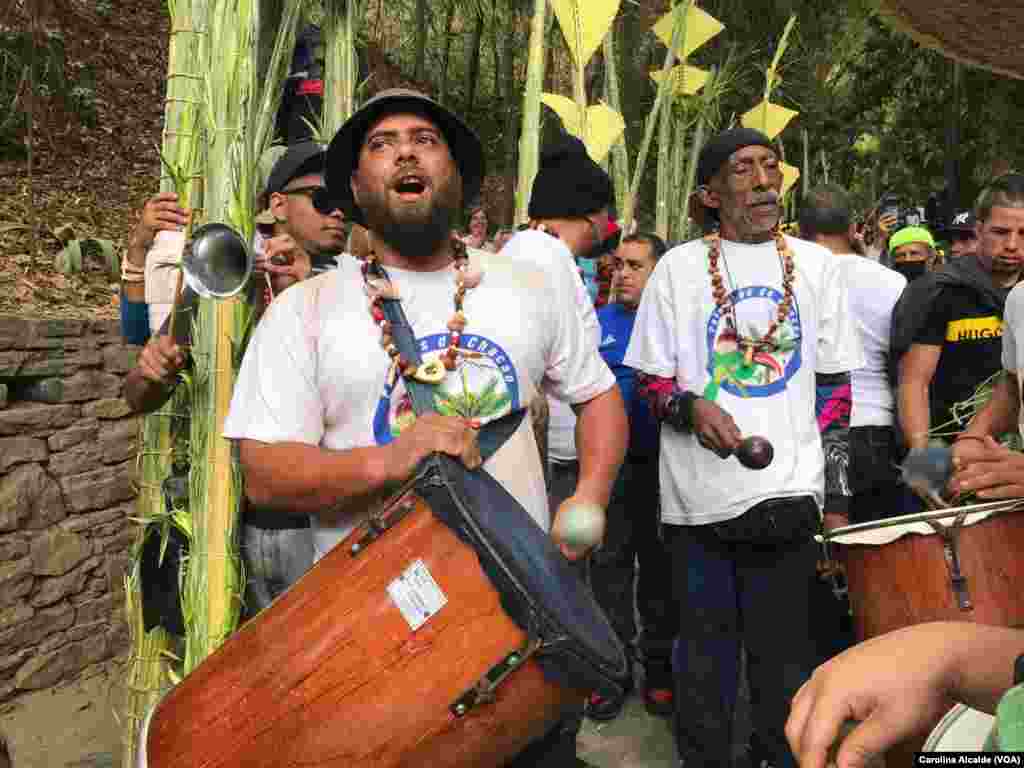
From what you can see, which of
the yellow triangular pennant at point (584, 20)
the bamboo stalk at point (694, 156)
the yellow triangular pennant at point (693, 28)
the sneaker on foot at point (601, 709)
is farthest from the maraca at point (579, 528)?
the bamboo stalk at point (694, 156)

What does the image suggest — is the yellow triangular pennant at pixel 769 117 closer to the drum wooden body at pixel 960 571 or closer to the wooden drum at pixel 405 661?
the drum wooden body at pixel 960 571

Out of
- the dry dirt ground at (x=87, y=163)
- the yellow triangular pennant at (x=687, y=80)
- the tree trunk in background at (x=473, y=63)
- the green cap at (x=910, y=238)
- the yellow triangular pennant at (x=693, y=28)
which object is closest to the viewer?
the dry dirt ground at (x=87, y=163)

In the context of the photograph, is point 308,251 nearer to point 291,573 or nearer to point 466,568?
point 291,573

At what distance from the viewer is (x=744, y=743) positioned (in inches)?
151

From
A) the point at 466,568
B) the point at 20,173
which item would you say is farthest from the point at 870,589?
the point at 20,173

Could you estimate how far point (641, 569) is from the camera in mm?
4324

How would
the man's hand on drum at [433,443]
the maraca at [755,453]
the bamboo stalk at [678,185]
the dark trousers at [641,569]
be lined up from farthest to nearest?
the bamboo stalk at [678,185]
the dark trousers at [641,569]
the maraca at [755,453]
the man's hand on drum at [433,443]

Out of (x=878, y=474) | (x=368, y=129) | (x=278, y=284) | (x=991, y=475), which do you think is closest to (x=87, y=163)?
(x=278, y=284)

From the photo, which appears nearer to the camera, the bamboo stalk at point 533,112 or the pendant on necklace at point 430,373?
the pendant on necklace at point 430,373

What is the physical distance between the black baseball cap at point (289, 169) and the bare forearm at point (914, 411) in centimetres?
211

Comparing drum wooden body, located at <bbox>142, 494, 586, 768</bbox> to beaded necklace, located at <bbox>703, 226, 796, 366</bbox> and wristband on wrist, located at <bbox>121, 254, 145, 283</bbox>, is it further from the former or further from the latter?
beaded necklace, located at <bbox>703, 226, 796, 366</bbox>

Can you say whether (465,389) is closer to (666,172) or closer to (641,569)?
(641,569)

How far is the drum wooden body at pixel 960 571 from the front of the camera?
2.29 metres

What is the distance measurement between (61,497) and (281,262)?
2.31 metres
